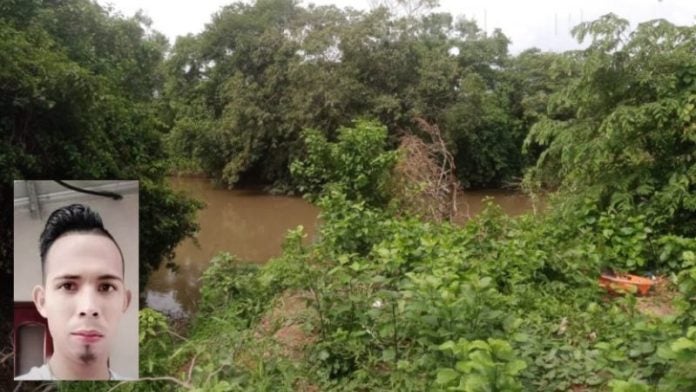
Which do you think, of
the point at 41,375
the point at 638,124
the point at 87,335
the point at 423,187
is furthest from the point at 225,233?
the point at 87,335

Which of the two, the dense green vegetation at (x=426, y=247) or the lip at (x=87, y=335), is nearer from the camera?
the lip at (x=87, y=335)

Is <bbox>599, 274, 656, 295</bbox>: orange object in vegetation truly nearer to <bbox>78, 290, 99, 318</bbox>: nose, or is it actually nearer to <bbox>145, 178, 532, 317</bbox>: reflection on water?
<bbox>145, 178, 532, 317</bbox>: reflection on water

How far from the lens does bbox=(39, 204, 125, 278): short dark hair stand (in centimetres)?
243

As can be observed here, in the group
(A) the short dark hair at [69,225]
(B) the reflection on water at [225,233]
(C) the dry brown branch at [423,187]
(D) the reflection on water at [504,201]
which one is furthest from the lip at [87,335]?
(D) the reflection on water at [504,201]

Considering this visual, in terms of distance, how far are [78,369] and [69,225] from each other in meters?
0.58

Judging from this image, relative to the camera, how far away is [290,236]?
4121mm

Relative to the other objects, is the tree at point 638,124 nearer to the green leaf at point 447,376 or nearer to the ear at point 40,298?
the green leaf at point 447,376

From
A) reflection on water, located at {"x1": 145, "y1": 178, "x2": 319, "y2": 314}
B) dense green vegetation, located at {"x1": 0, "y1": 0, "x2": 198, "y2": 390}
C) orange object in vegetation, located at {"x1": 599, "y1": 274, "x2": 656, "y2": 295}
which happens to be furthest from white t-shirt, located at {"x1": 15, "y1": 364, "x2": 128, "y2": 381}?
reflection on water, located at {"x1": 145, "y1": 178, "x2": 319, "y2": 314}

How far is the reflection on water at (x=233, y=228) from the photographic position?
7602 millimetres

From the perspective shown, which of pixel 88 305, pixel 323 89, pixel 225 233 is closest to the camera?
pixel 88 305

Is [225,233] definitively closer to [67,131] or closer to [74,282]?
[67,131]

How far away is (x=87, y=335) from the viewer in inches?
94.9

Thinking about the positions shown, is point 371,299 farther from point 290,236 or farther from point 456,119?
point 456,119

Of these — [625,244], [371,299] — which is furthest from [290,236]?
[625,244]
